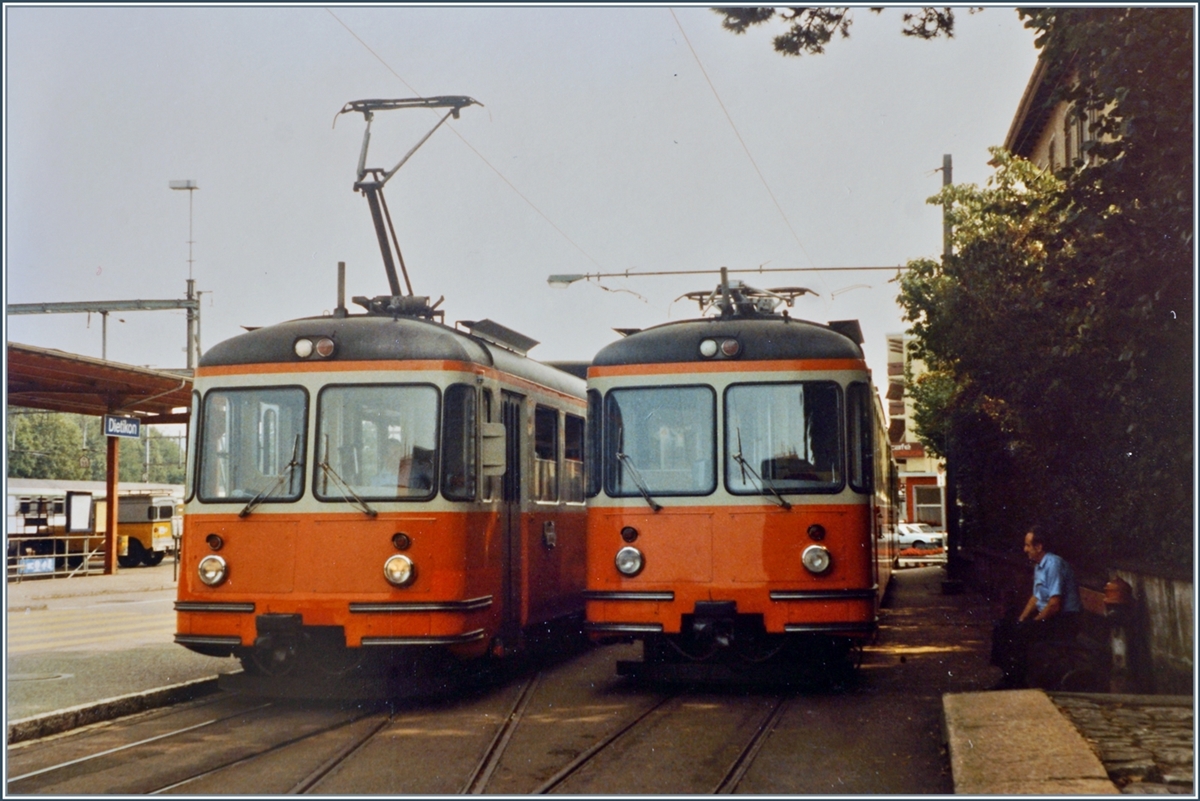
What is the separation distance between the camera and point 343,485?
10219 mm

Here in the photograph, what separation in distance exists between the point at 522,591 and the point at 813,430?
3.04m

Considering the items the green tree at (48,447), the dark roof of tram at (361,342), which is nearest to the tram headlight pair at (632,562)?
the dark roof of tram at (361,342)

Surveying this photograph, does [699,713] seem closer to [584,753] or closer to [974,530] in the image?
[584,753]

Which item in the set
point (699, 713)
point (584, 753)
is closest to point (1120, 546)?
point (699, 713)

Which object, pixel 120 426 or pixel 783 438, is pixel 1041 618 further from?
pixel 120 426

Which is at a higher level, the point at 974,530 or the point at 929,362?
the point at 929,362

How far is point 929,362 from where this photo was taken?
909 inches

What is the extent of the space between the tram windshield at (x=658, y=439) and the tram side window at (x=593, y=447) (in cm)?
8

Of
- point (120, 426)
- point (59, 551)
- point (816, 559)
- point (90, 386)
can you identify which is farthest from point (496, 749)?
point (59, 551)

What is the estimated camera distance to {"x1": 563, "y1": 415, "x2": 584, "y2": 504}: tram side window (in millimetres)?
13898

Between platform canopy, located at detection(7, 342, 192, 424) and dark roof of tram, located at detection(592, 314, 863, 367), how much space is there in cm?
1146

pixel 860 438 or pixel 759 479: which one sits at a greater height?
pixel 860 438

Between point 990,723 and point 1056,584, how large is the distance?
11.3ft

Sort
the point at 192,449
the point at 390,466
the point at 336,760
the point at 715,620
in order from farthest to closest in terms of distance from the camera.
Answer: the point at 715,620 → the point at 192,449 → the point at 390,466 → the point at 336,760
